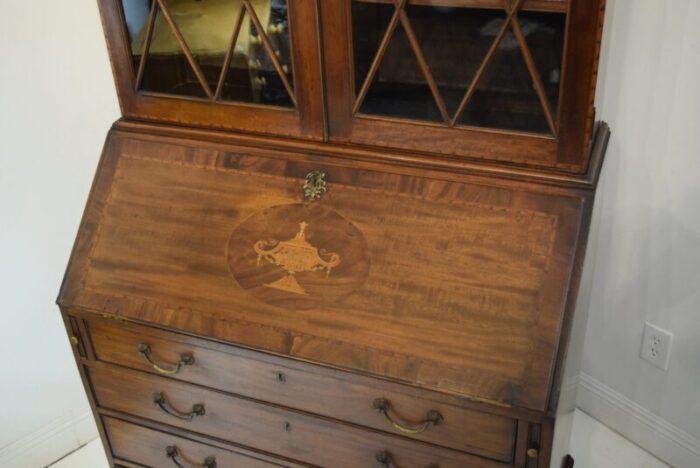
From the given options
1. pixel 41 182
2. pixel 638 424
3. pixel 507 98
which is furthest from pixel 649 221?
pixel 41 182

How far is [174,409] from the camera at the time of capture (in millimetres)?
1510

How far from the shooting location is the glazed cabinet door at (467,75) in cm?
112

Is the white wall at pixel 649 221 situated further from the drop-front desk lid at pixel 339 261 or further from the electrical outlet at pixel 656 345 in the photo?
the drop-front desk lid at pixel 339 261

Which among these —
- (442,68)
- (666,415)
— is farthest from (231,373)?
(666,415)

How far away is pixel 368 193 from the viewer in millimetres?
1318

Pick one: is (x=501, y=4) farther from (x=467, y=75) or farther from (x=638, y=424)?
(x=638, y=424)

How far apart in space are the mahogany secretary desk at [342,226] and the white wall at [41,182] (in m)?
0.34

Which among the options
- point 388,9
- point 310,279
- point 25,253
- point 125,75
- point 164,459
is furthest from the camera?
point 25,253

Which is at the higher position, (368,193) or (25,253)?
(368,193)

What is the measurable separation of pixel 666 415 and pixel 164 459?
1273 millimetres

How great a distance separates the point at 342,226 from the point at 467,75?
357mm

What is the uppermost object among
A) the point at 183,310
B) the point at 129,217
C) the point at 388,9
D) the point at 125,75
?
the point at 388,9

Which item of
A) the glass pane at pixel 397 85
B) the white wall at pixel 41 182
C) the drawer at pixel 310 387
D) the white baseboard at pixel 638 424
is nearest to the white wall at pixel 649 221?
the white baseboard at pixel 638 424

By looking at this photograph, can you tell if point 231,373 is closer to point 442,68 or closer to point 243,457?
point 243,457
